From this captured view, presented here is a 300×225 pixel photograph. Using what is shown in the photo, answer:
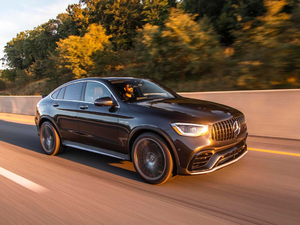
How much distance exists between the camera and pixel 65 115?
18.5 ft

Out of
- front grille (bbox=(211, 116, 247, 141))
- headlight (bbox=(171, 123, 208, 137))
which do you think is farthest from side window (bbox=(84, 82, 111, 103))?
front grille (bbox=(211, 116, 247, 141))

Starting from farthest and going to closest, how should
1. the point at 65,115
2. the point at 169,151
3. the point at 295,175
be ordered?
the point at 65,115 < the point at 295,175 < the point at 169,151

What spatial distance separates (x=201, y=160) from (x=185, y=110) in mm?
767

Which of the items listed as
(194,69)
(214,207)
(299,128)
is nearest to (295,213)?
(214,207)

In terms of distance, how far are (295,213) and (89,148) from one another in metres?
3.41

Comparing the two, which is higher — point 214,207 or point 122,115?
point 122,115

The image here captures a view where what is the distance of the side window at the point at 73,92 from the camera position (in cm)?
556

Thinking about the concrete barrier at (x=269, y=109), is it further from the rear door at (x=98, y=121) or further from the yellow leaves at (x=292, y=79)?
the rear door at (x=98, y=121)

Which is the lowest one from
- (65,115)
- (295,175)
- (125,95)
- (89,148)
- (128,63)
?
(295,175)

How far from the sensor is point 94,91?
5.24m

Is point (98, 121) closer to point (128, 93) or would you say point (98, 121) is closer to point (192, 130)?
point (128, 93)

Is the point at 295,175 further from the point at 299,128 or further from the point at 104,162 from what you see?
the point at 104,162

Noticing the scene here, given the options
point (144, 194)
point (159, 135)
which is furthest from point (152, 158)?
point (144, 194)

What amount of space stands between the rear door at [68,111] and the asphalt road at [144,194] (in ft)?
1.87
